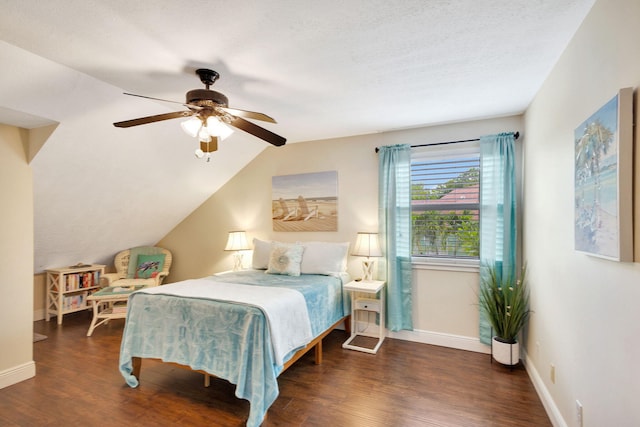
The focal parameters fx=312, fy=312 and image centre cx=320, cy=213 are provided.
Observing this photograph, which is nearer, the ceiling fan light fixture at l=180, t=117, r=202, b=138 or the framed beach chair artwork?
the ceiling fan light fixture at l=180, t=117, r=202, b=138

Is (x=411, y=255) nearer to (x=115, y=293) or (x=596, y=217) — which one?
(x=596, y=217)

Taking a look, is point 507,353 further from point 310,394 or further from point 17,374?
point 17,374

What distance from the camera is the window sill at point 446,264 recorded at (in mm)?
3312

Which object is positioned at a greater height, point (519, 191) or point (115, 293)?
point (519, 191)

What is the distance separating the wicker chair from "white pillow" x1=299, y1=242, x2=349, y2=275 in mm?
2394

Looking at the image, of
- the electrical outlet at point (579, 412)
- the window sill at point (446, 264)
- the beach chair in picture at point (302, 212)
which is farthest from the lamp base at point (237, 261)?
the electrical outlet at point (579, 412)

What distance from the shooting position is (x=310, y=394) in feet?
7.98

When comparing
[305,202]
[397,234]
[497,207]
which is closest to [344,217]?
[305,202]

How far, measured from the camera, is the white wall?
1.24 metres

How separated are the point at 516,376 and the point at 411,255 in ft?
4.72

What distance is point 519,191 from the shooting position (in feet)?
Result: 10.3

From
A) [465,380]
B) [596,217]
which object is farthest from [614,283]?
[465,380]

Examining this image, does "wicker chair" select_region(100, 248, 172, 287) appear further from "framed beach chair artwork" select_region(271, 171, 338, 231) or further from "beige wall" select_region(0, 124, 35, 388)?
"framed beach chair artwork" select_region(271, 171, 338, 231)

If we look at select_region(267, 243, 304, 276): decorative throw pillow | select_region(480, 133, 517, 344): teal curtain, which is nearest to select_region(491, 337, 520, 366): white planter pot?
select_region(480, 133, 517, 344): teal curtain
